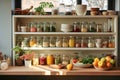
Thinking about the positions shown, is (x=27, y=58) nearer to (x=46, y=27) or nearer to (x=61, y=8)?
(x=46, y=27)

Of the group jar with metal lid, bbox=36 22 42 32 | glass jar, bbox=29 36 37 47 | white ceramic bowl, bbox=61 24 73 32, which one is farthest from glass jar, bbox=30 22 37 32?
white ceramic bowl, bbox=61 24 73 32

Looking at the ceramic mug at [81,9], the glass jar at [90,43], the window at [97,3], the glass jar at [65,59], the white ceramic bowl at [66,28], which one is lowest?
the glass jar at [65,59]

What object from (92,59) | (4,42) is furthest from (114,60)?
(4,42)

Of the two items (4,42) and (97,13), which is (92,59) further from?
(4,42)

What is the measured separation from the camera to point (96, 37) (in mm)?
4004

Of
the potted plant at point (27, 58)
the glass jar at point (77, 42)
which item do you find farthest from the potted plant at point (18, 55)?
the glass jar at point (77, 42)

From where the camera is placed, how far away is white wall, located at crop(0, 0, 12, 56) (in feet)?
12.6

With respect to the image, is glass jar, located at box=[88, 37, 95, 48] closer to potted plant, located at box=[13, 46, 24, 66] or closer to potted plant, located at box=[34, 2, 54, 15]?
potted plant, located at box=[34, 2, 54, 15]

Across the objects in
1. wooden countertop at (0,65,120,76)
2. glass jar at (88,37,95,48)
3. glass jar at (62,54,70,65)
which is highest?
glass jar at (88,37,95,48)

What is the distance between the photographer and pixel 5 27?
3.86 metres

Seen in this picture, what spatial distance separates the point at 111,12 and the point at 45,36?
3.32 feet

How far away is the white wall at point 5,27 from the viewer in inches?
151

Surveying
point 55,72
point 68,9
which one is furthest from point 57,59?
point 68,9

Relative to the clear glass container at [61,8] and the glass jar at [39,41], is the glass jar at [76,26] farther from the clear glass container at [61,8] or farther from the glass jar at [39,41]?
the glass jar at [39,41]
